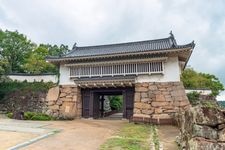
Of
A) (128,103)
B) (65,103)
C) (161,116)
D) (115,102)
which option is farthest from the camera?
(115,102)

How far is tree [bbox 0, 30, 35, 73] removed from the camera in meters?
30.4

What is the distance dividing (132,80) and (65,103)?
5.11 m

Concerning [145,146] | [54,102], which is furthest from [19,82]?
[145,146]

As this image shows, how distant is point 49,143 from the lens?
884cm

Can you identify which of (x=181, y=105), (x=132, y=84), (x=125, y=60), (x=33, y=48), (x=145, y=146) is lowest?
(x=145, y=146)

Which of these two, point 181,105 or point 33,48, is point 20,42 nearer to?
point 33,48

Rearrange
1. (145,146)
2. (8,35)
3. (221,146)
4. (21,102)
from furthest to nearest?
(8,35) → (21,102) → (145,146) → (221,146)

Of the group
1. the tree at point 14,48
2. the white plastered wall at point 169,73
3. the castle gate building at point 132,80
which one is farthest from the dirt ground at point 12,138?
the tree at point 14,48

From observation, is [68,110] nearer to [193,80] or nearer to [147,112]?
[147,112]

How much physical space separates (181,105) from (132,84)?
3354 millimetres

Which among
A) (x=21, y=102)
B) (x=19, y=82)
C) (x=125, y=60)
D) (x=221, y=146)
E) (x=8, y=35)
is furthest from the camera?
(x=8, y=35)

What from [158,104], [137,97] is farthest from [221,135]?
[137,97]

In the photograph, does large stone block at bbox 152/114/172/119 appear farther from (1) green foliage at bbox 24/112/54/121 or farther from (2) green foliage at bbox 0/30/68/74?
(2) green foliage at bbox 0/30/68/74

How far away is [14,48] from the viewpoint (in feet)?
102
